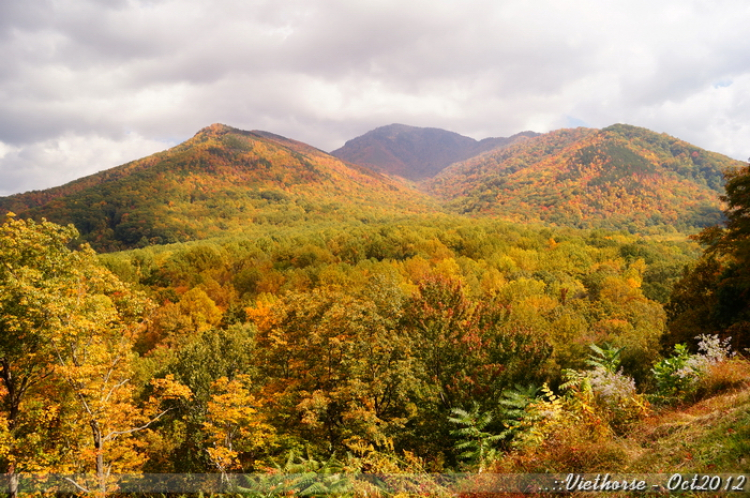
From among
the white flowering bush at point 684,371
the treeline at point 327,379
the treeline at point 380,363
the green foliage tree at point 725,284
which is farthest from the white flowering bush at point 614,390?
the green foliage tree at point 725,284

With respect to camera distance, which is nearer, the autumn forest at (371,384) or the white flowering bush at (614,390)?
the autumn forest at (371,384)

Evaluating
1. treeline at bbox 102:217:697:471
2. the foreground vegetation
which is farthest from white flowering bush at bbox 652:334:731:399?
treeline at bbox 102:217:697:471

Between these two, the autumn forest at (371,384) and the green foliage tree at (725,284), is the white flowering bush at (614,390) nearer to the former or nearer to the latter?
the autumn forest at (371,384)

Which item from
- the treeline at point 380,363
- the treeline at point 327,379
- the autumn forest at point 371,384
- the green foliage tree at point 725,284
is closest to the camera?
the autumn forest at point 371,384

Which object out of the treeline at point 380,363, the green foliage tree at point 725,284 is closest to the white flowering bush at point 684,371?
the treeline at point 380,363

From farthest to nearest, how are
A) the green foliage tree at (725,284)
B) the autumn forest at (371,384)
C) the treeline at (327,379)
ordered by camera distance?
1. the green foliage tree at (725,284)
2. the treeline at (327,379)
3. the autumn forest at (371,384)

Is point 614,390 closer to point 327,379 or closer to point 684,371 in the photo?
point 684,371

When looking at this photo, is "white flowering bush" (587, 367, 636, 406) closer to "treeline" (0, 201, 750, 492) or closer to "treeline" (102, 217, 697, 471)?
"treeline" (0, 201, 750, 492)

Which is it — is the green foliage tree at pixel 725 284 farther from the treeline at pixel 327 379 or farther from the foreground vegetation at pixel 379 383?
the treeline at pixel 327 379

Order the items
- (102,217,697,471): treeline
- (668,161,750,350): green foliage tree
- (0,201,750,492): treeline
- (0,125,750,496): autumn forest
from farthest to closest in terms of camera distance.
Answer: (668,161,750,350): green foliage tree
(102,217,697,471): treeline
(0,201,750,492): treeline
(0,125,750,496): autumn forest

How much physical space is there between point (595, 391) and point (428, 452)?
5701 millimetres

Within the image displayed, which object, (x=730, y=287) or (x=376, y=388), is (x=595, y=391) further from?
(x=730, y=287)

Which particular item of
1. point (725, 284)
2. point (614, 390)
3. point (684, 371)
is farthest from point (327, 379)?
point (725, 284)

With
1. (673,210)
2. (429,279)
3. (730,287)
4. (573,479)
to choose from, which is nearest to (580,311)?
(730,287)
